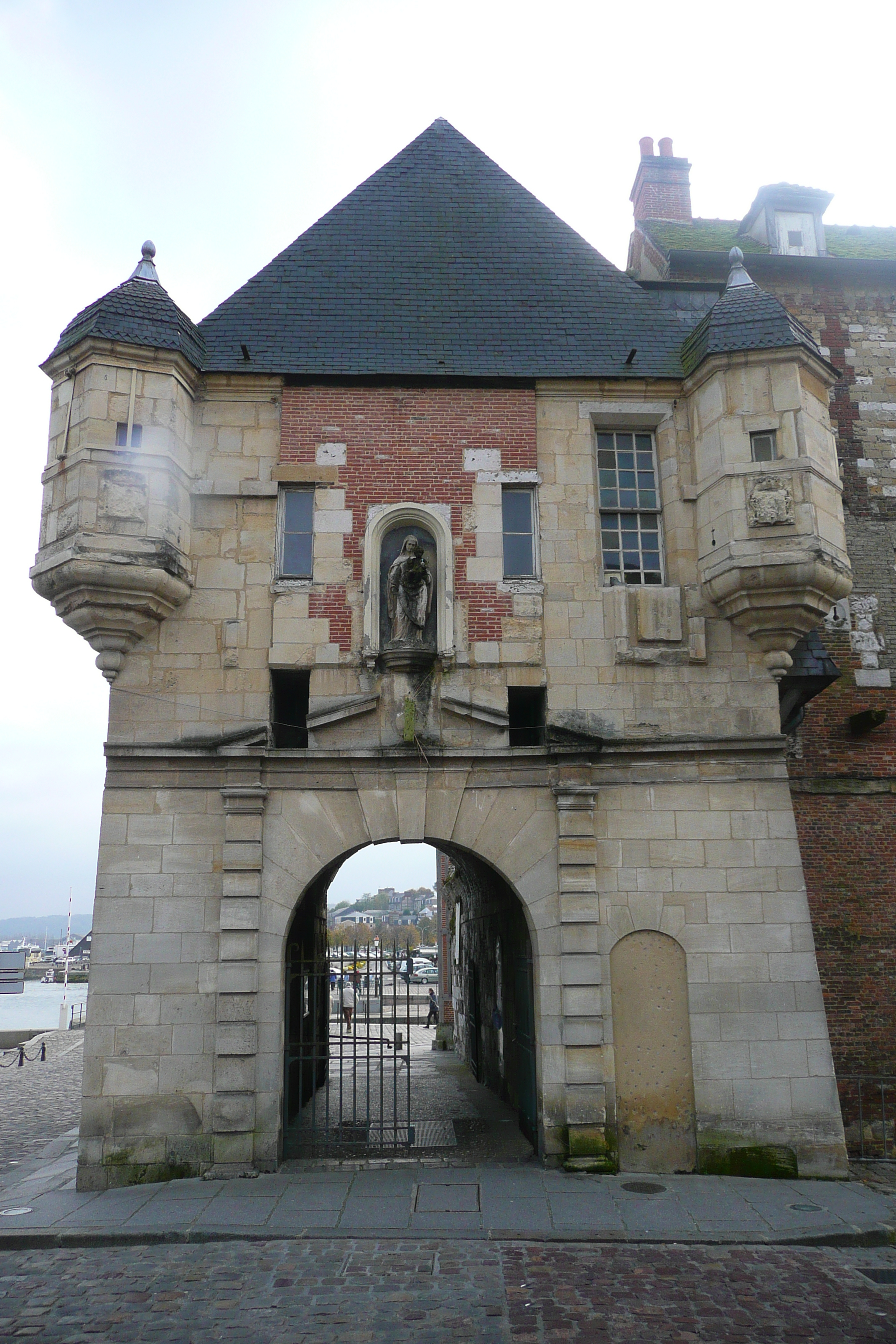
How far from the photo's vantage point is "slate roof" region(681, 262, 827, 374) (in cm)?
1130

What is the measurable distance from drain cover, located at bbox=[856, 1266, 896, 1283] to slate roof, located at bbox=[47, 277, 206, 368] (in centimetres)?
1115

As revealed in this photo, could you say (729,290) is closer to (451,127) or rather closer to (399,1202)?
(451,127)

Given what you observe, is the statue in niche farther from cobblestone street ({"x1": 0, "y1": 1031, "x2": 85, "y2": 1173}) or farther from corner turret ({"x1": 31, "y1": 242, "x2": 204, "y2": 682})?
cobblestone street ({"x1": 0, "y1": 1031, "x2": 85, "y2": 1173})

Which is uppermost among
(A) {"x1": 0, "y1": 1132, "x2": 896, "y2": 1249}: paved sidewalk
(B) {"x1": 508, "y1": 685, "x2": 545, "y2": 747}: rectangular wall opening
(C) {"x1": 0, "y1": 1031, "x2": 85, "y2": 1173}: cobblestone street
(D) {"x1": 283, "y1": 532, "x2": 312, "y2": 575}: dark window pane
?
(D) {"x1": 283, "y1": 532, "x2": 312, "y2": 575}: dark window pane

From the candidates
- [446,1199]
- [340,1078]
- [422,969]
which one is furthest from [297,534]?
[422,969]

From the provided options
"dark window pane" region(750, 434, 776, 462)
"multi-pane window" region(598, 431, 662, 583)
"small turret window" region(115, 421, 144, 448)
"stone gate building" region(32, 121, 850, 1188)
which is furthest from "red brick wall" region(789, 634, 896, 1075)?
"small turret window" region(115, 421, 144, 448)

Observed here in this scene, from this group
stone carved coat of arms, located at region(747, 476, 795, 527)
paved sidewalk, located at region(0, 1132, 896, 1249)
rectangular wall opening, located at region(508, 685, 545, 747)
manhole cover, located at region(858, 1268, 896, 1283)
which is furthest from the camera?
rectangular wall opening, located at region(508, 685, 545, 747)

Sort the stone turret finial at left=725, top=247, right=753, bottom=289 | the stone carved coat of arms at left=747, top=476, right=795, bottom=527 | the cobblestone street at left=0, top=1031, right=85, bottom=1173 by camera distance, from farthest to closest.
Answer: the cobblestone street at left=0, top=1031, right=85, bottom=1173 → the stone turret finial at left=725, top=247, right=753, bottom=289 → the stone carved coat of arms at left=747, top=476, right=795, bottom=527

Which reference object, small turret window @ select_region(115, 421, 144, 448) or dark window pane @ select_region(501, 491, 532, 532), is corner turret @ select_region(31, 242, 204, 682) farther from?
dark window pane @ select_region(501, 491, 532, 532)

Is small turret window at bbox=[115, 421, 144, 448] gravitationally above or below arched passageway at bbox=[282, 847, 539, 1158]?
above

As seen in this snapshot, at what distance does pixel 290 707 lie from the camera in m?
12.2

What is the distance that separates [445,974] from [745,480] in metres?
17.7

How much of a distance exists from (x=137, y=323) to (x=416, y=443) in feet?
11.5

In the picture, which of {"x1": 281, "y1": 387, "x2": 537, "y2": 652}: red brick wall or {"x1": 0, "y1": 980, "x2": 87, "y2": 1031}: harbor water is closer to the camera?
{"x1": 281, "y1": 387, "x2": 537, "y2": 652}: red brick wall
